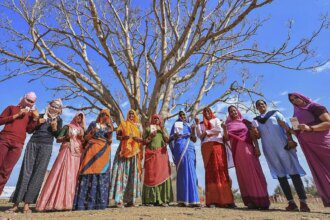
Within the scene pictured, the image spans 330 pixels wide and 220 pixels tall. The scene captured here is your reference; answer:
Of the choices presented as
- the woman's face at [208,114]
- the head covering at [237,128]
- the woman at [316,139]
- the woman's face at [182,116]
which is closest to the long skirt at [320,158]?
the woman at [316,139]

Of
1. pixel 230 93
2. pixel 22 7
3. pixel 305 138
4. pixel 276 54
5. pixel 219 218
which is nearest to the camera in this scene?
pixel 219 218

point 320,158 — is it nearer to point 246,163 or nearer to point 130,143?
point 246,163

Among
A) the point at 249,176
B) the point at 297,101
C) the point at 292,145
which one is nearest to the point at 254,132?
the point at 292,145

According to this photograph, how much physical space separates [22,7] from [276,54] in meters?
7.01

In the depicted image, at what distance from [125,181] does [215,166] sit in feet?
5.06

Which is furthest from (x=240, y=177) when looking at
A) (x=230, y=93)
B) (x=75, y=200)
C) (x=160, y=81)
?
(x=230, y=93)

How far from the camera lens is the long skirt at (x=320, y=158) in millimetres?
4129

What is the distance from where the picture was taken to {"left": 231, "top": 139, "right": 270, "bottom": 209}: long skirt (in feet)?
14.7

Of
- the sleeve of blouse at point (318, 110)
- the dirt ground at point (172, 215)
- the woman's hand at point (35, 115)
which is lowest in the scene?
the dirt ground at point (172, 215)

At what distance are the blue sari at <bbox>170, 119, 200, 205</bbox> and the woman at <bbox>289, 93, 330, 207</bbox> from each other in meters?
1.81

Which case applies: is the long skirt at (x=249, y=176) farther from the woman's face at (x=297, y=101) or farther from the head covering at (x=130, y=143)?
the head covering at (x=130, y=143)

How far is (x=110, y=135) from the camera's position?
16.4 feet

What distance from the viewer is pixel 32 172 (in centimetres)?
445

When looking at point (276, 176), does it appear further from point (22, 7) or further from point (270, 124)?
point (22, 7)
